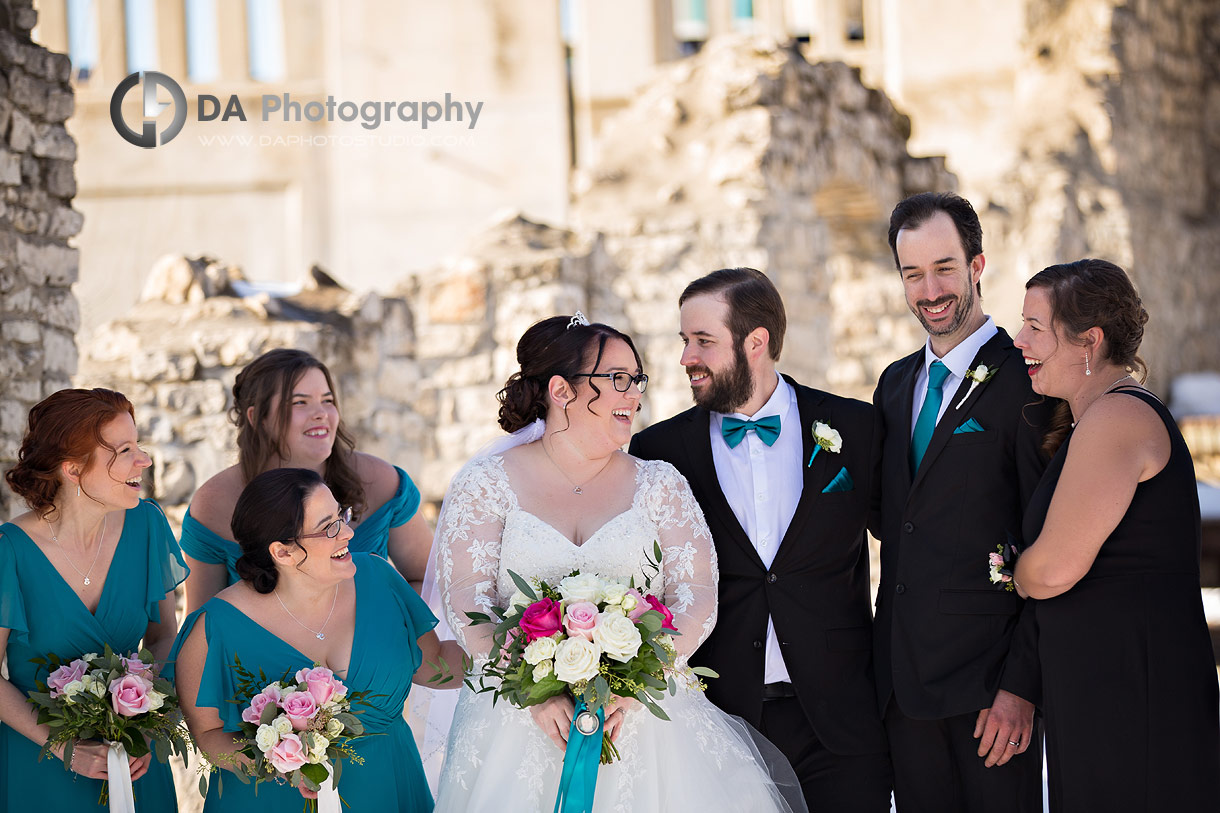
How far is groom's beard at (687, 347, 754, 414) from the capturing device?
3518mm

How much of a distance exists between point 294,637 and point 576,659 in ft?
2.88

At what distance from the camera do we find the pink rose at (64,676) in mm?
3094

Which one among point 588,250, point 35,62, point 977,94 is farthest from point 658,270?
point 977,94

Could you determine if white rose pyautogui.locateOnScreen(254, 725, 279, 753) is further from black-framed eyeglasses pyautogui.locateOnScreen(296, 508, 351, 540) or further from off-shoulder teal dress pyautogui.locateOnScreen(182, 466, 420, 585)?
off-shoulder teal dress pyautogui.locateOnScreen(182, 466, 420, 585)

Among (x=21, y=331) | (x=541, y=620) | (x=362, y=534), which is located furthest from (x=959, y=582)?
(x=21, y=331)

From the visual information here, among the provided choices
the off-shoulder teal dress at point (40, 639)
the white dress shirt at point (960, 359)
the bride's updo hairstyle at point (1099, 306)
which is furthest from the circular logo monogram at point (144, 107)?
the bride's updo hairstyle at point (1099, 306)

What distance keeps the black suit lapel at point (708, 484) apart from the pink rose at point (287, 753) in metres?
1.28

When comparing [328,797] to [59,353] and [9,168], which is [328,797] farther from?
[9,168]

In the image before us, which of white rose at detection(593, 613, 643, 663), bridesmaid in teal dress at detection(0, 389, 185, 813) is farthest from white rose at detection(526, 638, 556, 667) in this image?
bridesmaid in teal dress at detection(0, 389, 185, 813)

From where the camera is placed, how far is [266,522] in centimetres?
309

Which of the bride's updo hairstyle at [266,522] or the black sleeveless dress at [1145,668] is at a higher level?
the bride's updo hairstyle at [266,522]

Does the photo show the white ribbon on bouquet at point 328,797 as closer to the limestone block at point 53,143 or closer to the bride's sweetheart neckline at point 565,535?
the bride's sweetheart neckline at point 565,535

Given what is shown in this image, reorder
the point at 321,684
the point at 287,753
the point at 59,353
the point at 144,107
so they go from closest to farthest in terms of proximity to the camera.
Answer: the point at 287,753 < the point at 321,684 < the point at 59,353 < the point at 144,107

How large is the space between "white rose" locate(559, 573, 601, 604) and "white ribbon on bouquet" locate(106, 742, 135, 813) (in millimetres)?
1329
